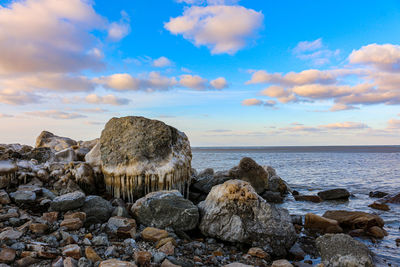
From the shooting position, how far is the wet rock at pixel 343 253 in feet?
21.5

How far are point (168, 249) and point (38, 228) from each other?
115 inches

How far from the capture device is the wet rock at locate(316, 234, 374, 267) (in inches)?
258

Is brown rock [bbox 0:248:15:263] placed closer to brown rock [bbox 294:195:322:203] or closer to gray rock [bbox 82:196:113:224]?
gray rock [bbox 82:196:113:224]

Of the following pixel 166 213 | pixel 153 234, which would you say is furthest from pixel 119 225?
pixel 166 213

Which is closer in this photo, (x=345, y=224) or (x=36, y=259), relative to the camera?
(x=36, y=259)

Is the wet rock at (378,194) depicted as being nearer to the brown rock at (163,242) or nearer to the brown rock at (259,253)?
the brown rock at (259,253)

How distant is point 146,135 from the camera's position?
34.6 feet

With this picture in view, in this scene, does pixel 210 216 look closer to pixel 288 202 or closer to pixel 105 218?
pixel 105 218

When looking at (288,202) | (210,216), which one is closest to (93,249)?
(210,216)

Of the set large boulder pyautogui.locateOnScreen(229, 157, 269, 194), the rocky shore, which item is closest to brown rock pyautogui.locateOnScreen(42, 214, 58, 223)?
the rocky shore

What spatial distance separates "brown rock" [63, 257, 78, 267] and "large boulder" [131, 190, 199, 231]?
109 inches

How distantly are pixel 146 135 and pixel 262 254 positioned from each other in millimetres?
5918

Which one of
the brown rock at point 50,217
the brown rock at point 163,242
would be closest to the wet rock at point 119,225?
the brown rock at point 163,242

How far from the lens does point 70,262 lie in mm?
4840
